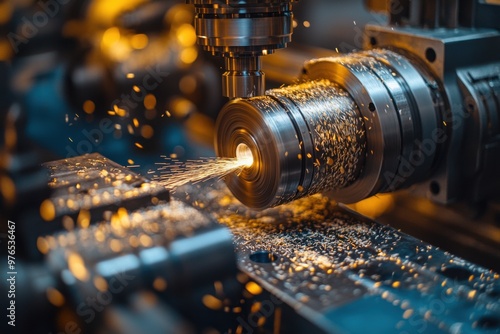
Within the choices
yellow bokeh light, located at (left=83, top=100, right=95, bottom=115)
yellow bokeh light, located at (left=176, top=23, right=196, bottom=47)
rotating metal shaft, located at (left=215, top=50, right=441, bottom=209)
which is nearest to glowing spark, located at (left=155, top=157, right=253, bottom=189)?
rotating metal shaft, located at (left=215, top=50, right=441, bottom=209)

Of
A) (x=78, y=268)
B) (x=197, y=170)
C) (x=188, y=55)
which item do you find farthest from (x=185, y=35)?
(x=78, y=268)

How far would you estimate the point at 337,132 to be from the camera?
2.93 feet

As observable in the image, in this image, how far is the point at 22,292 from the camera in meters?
0.71

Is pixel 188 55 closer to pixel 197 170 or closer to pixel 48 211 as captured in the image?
pixel 197 170

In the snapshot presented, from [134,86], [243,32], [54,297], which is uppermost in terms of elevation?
[243,32]

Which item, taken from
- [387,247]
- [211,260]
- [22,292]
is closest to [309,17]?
Answer: [387,247]

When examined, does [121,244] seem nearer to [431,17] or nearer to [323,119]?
[323,119]

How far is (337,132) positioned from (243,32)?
0.60 feet

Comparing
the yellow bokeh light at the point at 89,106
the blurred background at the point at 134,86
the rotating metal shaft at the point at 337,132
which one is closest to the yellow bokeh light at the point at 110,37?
the blurred background at the point at 134,86

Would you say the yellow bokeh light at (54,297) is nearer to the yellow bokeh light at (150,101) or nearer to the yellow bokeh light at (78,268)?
the yellow bokeh light at (78,268)

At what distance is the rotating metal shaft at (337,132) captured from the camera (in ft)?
2.85

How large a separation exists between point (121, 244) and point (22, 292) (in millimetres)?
120

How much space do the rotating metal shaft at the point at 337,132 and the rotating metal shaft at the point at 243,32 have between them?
3 cm

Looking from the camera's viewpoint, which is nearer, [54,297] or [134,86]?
[54,297]
